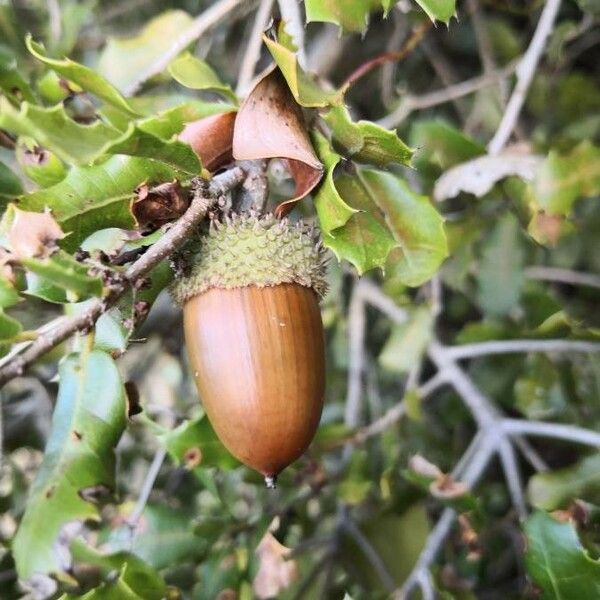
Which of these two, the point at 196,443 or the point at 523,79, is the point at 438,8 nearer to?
the point at 523,79

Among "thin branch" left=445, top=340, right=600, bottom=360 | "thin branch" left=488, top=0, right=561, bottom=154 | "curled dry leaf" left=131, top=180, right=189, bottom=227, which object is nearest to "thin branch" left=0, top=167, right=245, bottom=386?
"curled dry leaf" left=131, top=180, right=189, bottom=227

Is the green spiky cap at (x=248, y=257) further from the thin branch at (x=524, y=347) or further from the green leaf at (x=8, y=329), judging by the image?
the thin branch at (x=524, y=347)

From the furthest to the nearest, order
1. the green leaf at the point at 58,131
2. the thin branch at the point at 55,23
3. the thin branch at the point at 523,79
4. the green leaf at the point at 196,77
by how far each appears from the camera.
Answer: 1. the thin branch at the point at 55,23
2. the thin branch at the point at 523,79
3. the green leaf at the point at 196,77
4. the green leaf at the point at 58,131

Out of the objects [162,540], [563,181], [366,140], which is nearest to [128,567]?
[162,540]

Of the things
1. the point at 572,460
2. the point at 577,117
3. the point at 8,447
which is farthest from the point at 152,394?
the point at 577,117

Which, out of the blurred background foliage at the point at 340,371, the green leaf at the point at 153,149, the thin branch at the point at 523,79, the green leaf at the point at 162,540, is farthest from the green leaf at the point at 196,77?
the green leaf at the point at 162,540

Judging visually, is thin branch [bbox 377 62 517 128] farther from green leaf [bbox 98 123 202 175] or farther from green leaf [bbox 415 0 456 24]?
green leaf [bbox 98 123 202 175]
